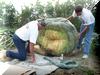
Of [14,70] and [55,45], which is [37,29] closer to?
[55,45]

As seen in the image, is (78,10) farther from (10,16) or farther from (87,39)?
(10,16)

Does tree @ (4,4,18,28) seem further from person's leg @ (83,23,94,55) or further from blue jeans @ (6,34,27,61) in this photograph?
person's leg @ (83,23,94,55)

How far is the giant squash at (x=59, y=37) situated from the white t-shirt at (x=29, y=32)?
9cm

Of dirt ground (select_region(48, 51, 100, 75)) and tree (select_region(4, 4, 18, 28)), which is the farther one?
tree (select_region(4, 4, 18, 28))

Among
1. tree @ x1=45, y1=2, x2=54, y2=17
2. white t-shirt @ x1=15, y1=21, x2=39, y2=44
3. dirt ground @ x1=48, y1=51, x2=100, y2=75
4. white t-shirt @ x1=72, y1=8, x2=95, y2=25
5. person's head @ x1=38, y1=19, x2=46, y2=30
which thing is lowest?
dirt ground @ x1=48, y1=51, x2=100, y2=75

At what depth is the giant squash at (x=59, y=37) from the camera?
11.5 ft

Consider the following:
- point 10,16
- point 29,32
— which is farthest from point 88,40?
point 10,16

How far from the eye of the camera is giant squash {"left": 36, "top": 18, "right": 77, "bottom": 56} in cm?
350

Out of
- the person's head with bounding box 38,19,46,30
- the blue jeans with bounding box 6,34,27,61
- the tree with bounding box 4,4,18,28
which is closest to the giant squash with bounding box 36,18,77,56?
the person's head with bounding box 38,19,46,30

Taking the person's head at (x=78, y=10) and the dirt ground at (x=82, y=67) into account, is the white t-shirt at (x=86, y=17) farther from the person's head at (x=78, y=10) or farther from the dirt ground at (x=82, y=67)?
the dirt ground at (x=82, y=67)

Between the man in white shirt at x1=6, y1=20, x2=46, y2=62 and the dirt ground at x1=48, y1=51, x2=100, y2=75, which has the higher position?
the man in white shirt at x1=6, y1=20, x2=46, y2=62

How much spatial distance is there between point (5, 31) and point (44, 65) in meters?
0.60

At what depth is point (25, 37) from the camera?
3.46m

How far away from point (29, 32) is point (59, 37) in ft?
1.13
